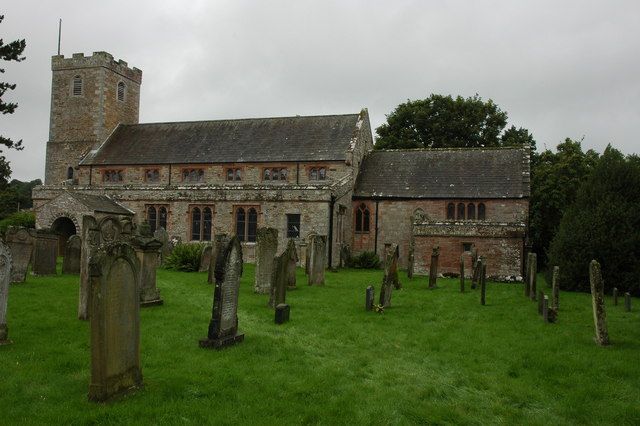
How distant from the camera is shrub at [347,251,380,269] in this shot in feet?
93.5

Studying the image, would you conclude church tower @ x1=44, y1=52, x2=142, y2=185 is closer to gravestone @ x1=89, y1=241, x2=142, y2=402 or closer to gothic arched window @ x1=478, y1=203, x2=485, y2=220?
gothic arched window @ x1=478, y1=203, x2=485, y2=220

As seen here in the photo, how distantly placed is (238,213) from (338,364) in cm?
2179

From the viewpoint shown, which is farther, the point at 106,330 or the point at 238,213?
the point at 238,213

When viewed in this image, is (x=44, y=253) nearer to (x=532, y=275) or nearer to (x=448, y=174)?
(x=532, y=275)

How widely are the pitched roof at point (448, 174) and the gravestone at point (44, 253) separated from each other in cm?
1729

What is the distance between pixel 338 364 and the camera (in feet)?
28.3

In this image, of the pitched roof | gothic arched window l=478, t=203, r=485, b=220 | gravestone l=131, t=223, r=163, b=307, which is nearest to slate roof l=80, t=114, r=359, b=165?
the pitched roof

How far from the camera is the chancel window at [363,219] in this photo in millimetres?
31442

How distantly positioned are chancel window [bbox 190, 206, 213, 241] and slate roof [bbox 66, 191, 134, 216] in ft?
12.3

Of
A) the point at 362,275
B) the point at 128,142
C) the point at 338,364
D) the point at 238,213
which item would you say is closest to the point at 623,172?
the point at 362,275

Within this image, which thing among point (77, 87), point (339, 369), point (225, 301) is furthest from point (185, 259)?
point (77, 87)

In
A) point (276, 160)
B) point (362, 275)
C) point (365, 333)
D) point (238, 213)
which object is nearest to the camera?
point (365, 333)

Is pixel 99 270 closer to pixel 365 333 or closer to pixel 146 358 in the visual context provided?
pixel 146 358

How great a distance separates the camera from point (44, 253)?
60.4ft
